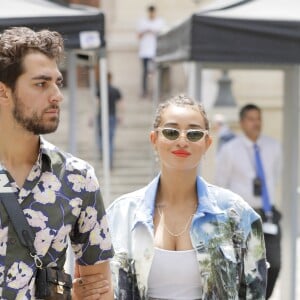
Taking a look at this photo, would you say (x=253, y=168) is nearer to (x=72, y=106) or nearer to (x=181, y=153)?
(x=72, y=106)

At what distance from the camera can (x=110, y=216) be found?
10.3 feet

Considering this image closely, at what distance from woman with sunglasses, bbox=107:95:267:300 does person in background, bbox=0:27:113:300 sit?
1.66ft

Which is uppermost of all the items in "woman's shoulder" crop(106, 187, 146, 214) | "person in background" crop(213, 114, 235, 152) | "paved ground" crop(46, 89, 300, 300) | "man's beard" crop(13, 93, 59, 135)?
"man's beard" crop(13, 93, 59, 135)

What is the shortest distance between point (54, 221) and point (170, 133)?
34.5 inches

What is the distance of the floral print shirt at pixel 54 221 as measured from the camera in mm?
2301

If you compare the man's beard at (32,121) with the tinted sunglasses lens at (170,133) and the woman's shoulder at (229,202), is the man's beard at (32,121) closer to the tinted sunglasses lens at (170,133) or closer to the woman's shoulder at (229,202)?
the tinted sunglasses lens at (170,133)

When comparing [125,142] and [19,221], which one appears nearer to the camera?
[19,221]

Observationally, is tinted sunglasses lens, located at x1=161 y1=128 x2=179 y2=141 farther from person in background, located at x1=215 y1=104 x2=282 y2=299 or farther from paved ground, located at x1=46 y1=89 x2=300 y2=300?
paved ground, located at x1=46 y1=89 x2=300 y2=300

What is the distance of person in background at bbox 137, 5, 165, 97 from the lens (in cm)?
1490

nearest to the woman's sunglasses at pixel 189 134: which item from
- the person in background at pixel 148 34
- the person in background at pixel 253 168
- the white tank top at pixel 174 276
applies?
the white tank top at pixel 174 276

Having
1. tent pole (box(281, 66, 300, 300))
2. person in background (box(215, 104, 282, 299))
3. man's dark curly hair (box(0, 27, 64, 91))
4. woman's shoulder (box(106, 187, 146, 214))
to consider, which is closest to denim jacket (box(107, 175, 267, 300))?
woman's shoulder (box(106, 187, 146, 214))

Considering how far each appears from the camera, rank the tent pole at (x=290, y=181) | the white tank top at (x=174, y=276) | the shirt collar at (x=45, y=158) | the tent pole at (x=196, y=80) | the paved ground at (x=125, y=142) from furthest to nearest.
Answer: the paved ground at (x=125, y=142), the tent pole at (x=290, y=181), the tent pole at (x=196, y=80), the white tank top at (x=174, y=276), the shirt collar at (x=45, y=158)

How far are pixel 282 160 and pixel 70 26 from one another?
2.52 metres

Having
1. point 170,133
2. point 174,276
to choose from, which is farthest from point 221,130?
point 174,276
